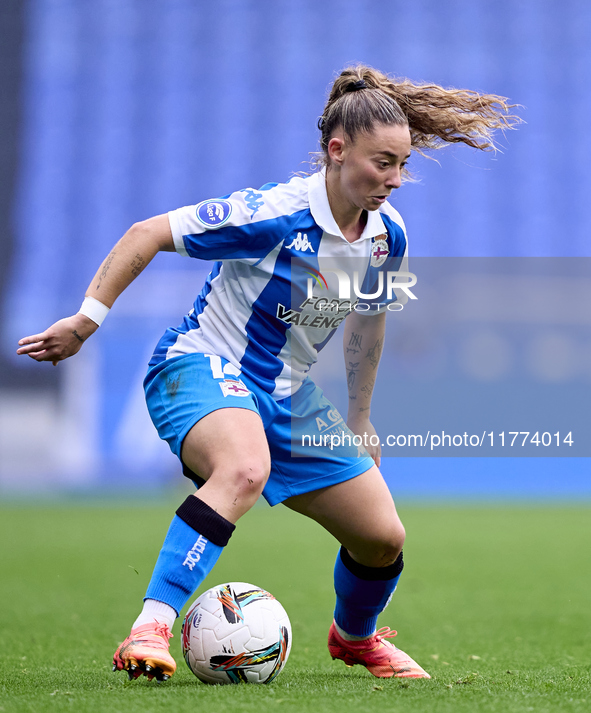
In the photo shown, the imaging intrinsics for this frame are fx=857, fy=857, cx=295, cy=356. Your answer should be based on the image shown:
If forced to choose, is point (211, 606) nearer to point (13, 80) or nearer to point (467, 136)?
point (467, 136)

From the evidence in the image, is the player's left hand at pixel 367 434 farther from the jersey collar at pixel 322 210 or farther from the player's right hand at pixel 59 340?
the player's right hand at pixel 59 340

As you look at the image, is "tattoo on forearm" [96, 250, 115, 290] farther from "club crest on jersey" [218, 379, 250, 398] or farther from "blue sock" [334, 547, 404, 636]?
"blue sock" [334, 547, 404, 636]

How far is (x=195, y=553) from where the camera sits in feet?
7.57


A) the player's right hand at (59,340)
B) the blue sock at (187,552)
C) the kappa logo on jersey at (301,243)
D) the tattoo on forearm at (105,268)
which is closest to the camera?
the blue sock at (187,552)

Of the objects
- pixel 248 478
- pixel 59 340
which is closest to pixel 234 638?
pixel 248 478

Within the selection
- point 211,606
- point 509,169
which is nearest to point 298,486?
point 211,606

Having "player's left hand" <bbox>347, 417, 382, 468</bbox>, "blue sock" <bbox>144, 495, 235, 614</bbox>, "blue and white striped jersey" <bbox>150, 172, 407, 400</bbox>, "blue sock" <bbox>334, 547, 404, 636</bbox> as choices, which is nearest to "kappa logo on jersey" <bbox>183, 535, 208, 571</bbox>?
"blue sock" <bbox>144, 495, 235, 614</bbox>

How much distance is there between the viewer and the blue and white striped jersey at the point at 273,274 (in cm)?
263

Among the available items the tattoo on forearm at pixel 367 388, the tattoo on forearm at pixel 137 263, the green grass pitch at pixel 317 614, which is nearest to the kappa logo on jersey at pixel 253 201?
the tattoo on forearm at pixel 137 263

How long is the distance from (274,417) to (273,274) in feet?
1.51

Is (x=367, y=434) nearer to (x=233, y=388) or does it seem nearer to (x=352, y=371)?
(x=352, y=371)

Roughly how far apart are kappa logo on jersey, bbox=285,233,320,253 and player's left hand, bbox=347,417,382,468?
82cm

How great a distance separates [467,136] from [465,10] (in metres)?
19.6

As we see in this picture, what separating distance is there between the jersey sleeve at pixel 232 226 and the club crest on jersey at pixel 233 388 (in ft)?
1.26
